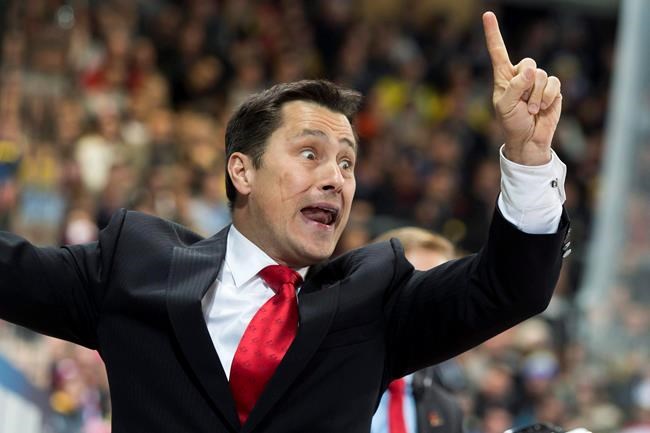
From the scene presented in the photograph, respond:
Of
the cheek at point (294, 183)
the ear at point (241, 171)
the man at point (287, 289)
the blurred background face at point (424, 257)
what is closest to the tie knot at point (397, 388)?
the blurred background face at point (424, 257)

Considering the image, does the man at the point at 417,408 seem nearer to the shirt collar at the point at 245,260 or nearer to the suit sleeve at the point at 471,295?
the shirt collar at the point at 245,260

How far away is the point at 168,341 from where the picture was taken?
325 cm

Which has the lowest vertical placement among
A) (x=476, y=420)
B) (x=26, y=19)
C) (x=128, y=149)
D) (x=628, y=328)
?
(x=476, y=420)

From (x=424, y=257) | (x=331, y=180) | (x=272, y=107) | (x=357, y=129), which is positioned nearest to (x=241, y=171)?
(x=272, y=107)

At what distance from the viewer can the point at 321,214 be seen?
11.1 ft

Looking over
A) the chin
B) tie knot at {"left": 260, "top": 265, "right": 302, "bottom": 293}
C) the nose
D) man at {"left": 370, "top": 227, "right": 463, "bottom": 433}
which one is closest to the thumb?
the nose

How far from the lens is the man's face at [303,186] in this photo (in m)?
3.36

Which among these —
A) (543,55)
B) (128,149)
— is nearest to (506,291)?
(128,149)

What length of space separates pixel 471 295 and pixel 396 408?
1.71 meters

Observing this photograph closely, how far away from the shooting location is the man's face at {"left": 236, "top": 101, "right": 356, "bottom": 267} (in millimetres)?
3361

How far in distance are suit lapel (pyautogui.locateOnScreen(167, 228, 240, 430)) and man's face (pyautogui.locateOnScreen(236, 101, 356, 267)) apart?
20 centimetres

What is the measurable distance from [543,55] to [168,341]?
13.0 metres

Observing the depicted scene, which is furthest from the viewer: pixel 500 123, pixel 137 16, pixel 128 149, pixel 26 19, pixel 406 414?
pixel 137 16

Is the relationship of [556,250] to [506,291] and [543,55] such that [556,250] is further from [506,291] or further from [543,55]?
[543,55]
